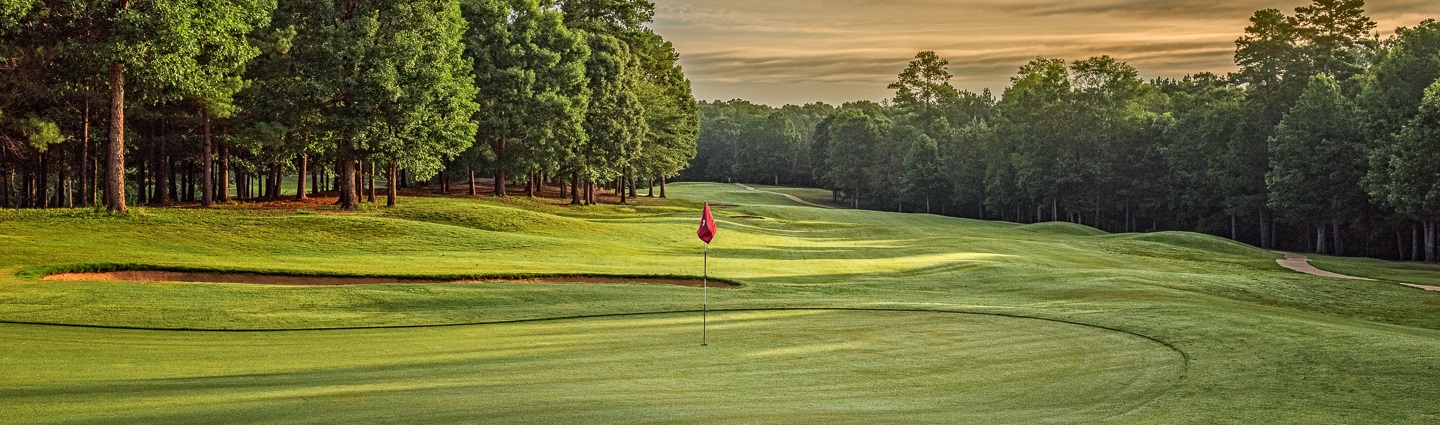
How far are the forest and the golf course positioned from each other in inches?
837

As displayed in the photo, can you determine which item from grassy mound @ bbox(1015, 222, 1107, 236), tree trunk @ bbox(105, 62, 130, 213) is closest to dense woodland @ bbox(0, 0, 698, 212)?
tree trunk @ bbox(105, 62, 130, 213)

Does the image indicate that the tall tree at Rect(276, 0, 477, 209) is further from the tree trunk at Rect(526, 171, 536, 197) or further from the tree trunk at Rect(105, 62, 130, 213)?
the tree trunk at Rect(526, 171, 536, 197)

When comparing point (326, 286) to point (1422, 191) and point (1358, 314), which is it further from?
point (1422, 191)

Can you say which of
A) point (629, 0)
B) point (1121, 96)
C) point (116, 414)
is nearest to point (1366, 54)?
point (1121, 96)

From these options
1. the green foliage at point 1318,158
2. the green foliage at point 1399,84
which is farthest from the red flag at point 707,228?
the green foliage at point 1318,158

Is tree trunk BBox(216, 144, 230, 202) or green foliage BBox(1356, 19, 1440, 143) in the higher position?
green foliage BBox(1356, 19, 1440, 143)

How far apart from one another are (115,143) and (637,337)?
81.3 feet

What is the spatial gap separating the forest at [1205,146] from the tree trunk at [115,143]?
51.6 metres

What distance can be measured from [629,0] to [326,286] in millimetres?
53295

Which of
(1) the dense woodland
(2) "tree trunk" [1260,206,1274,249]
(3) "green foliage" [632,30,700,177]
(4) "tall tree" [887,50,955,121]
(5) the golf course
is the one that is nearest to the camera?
(5) the golf course

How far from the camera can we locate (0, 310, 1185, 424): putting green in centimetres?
954

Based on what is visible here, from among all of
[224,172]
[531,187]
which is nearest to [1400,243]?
[531,187]

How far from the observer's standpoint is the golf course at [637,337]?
9984 millimetres

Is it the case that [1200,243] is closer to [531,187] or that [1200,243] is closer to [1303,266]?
[1303,266]
